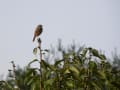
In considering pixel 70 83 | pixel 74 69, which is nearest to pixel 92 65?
pixel 74 69

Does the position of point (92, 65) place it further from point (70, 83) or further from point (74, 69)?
point (70, 83)

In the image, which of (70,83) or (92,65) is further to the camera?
(92,65)

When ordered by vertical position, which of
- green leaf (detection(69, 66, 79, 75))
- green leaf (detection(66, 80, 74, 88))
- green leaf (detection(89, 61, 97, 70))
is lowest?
green leaf (detection(66, 80, 74, 88))

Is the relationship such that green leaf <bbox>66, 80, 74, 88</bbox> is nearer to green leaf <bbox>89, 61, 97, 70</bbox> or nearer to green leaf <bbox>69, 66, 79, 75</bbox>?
green leaf <bbox>69, 66, 79, 75</bbox>

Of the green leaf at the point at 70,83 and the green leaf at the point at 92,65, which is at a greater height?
the green leaf at the point at 92,65

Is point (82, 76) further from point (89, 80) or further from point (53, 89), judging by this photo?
point (53, 89)

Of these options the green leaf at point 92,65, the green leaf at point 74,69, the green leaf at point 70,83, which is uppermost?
the green leaf at point 92,65

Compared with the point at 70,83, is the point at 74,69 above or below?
above

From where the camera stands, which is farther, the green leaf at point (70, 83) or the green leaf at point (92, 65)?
the green leaf at point (92, 65)

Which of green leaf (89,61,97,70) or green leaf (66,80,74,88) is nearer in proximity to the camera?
green leaf (66,80,74,88)

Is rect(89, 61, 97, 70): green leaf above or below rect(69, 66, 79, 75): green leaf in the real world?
above

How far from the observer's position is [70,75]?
11.7ft

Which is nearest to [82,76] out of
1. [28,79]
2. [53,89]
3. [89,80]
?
[89,80]

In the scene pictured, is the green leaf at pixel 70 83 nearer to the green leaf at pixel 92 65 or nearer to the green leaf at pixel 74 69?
the green leaf at pixel 74 69
